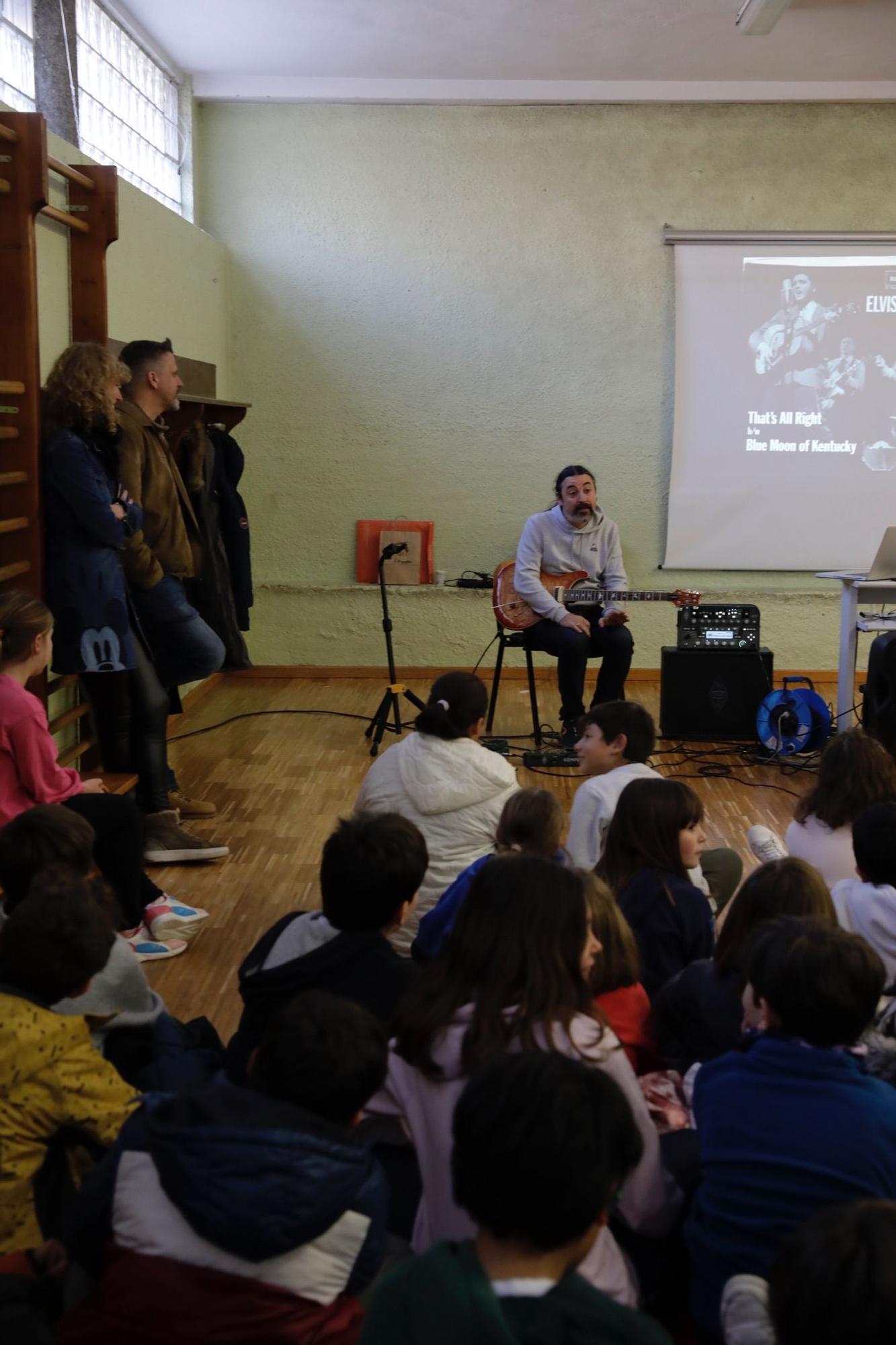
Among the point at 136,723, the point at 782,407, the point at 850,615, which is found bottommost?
the point at 136,723

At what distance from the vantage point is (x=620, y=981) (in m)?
1.95

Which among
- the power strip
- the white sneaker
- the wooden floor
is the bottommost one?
the wooden floor

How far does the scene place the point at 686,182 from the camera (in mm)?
6551

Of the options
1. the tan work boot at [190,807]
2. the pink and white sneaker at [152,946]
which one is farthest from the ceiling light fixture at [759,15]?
the pink and white sneaker at [152,946]

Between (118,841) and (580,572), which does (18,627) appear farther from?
(580,572)

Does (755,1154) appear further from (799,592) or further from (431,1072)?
(799,592)

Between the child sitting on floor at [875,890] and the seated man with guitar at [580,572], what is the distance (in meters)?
2.98

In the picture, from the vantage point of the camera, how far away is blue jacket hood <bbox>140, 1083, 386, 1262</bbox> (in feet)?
3.97

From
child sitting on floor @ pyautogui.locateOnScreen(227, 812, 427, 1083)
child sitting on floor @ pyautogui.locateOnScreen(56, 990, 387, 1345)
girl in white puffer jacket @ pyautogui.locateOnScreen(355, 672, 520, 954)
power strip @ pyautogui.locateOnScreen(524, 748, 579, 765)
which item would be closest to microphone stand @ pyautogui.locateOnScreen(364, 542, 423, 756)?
power strip @ pyautogui.locateOnScreen(524, 748, 579, 765)

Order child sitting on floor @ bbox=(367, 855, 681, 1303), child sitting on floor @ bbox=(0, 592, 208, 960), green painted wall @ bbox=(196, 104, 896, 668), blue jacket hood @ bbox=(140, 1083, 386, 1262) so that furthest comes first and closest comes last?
1. green painted wall @ bbox=(196, 104, 896, 668)
2. child sitting on floor @ bbox=(0, 592, 208, 960)
3. child sitting on floor @ bbox=(367, 855, 681, 1303)
4. blue jacket hood @ bbox=(140, 1083, 386, 1262)

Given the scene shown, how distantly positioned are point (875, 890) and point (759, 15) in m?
4.12

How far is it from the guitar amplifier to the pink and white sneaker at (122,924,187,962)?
116 inches

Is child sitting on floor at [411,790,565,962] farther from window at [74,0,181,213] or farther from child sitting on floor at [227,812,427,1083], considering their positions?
window at [74,0,181,213]

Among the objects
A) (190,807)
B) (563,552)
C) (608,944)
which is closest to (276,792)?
(190,807)
